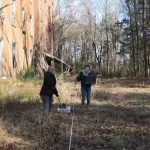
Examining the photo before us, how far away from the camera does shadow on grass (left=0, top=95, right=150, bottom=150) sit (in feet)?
34.2

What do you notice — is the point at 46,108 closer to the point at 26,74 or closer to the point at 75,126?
the point at 75,126

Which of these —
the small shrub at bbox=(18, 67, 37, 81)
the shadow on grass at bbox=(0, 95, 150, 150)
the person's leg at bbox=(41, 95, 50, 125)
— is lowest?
the shadow on grass at bbox=(0, 95, 150, 150)

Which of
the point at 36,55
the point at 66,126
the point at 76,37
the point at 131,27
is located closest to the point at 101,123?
the point at 66,126

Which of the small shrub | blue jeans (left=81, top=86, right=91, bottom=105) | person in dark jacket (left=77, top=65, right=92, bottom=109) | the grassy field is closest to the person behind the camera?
the grassy field

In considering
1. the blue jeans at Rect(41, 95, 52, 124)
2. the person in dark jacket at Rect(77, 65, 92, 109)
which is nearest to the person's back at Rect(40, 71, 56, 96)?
the blue jeans at Rect(41, 95, 52, 124)

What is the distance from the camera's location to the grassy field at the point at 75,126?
10336mm

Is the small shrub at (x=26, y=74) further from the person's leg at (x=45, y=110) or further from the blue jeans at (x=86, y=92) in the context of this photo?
the person's leg at (x=45, y=110)

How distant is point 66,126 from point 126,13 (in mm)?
44511

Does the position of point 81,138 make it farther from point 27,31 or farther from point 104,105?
point 27,31

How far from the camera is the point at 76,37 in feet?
274

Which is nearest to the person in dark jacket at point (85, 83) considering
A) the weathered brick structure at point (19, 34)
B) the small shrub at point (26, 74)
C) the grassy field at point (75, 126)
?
the grassy field at point (75, 126)

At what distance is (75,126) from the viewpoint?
42.5 ft

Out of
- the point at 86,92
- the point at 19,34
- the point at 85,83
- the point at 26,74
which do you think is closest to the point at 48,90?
the point at 85,83

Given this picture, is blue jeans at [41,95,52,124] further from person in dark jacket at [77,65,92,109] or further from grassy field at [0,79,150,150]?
person in dark jacket at [77,65,92,109]
